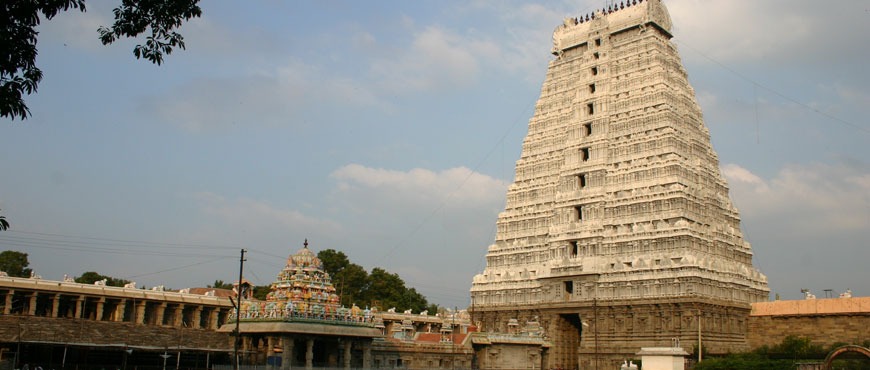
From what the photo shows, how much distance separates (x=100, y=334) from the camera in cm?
3825

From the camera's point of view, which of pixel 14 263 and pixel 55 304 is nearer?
pixel 55 304

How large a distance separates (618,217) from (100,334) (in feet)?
141

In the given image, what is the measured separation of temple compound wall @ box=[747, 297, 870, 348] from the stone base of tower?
1500 mm

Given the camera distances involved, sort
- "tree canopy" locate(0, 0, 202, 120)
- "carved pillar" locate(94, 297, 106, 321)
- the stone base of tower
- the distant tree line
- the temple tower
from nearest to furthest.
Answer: "tree canopy" locate(0, 0, 202, 120), the distant tree line, "carved pillar" locate(94, 297, 106, 321), the stone base of tower, the temple tower

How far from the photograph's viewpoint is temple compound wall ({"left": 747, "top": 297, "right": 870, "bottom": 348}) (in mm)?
53156

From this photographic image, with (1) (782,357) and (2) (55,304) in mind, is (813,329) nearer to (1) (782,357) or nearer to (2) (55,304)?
(1) (782,357)

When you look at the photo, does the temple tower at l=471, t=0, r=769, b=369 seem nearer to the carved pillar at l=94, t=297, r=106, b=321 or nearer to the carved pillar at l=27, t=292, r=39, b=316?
the carved pillar at l=94, t=297, r=106, b=321

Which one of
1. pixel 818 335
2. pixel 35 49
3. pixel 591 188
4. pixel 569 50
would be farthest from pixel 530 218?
pixel 35 49

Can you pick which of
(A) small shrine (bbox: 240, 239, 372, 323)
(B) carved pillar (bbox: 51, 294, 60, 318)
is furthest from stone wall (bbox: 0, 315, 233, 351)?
(B) carved pillar (bbox: 51, 294, 60, 318)

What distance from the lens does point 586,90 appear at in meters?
73.9

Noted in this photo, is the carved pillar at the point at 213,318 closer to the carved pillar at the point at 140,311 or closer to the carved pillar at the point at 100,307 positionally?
the carved pillar at the point at 140,311

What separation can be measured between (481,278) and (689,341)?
75.5 ft

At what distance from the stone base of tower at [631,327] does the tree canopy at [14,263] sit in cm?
5617

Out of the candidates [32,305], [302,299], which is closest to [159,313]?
[32,305]
